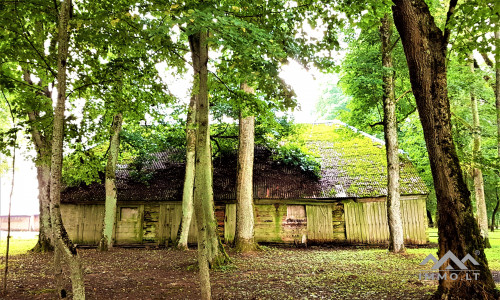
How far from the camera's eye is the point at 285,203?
1622 cm

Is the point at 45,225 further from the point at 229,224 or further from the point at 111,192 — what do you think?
the point at 229,224

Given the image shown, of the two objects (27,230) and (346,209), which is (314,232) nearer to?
(346,209)

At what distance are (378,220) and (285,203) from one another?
435cm

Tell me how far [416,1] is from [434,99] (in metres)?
1.68

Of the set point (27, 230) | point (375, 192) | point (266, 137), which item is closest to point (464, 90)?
point (375, 192)

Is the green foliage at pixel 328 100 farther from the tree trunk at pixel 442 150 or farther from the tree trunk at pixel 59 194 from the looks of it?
the tree trunk at pixel 59 194

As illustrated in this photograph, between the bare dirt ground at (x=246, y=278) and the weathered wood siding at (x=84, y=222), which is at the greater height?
the weathered wood siding at (x=84, y=222)

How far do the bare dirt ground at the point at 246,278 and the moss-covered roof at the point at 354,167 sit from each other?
191 inches

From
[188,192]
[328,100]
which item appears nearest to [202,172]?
[188,192]

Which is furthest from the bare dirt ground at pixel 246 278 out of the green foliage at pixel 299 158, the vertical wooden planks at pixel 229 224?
the green foliage at pixel 299 158

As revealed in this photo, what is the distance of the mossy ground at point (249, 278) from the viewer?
618cm

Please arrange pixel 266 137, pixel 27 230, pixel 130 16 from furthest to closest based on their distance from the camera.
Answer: pixel 27 230
pixel 266 137
pixel 130 16

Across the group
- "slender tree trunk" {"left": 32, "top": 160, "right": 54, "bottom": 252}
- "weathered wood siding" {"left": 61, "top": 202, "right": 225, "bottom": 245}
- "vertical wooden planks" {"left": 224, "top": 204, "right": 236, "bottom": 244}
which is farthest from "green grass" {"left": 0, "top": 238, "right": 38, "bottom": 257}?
"vertical wooden planks" {"left": 224, "top": 204, "right": 236, "bottom": 244}

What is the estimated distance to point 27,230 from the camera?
118 ft
